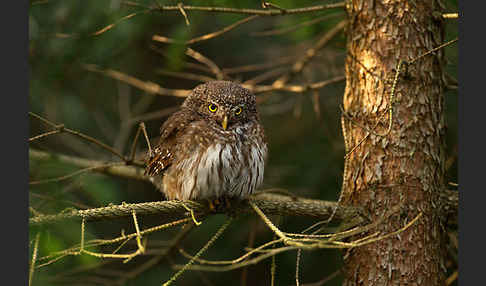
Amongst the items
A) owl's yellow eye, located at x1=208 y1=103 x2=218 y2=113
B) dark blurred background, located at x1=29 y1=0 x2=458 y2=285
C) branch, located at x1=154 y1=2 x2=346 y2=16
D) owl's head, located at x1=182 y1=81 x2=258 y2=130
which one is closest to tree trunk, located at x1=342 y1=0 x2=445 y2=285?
branch, located at x1=154 y1=2 x2=346 y2=16

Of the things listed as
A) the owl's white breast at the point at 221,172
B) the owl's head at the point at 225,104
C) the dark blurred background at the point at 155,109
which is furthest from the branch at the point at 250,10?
the owl's white breast at the point at 221,172

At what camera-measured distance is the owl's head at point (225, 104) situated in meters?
3.70

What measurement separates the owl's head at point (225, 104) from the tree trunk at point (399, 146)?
745 millimetres

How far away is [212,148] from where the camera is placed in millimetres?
3570

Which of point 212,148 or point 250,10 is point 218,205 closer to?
point 212,148

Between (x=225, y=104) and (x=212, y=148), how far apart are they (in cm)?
34

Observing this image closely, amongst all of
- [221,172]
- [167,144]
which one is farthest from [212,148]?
[167,144]

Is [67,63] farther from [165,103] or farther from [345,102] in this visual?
[165,103]

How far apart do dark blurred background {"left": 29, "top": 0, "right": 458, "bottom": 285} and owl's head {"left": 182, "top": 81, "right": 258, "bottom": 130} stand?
631 mm

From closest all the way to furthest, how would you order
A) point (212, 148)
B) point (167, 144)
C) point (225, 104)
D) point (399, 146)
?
point (399, 146) < point (212, 148) < point (225, 104) < point (167, 144)

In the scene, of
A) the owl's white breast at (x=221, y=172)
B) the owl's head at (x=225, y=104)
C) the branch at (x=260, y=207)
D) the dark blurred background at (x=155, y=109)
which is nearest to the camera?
the branch at (x=260, y=207)

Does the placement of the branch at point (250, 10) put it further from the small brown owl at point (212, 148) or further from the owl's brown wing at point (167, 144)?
the owl's brown wing at point (167, 144)

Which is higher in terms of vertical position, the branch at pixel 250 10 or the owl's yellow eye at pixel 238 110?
the branch at pixel 250 10

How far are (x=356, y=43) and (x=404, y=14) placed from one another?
0.37m
